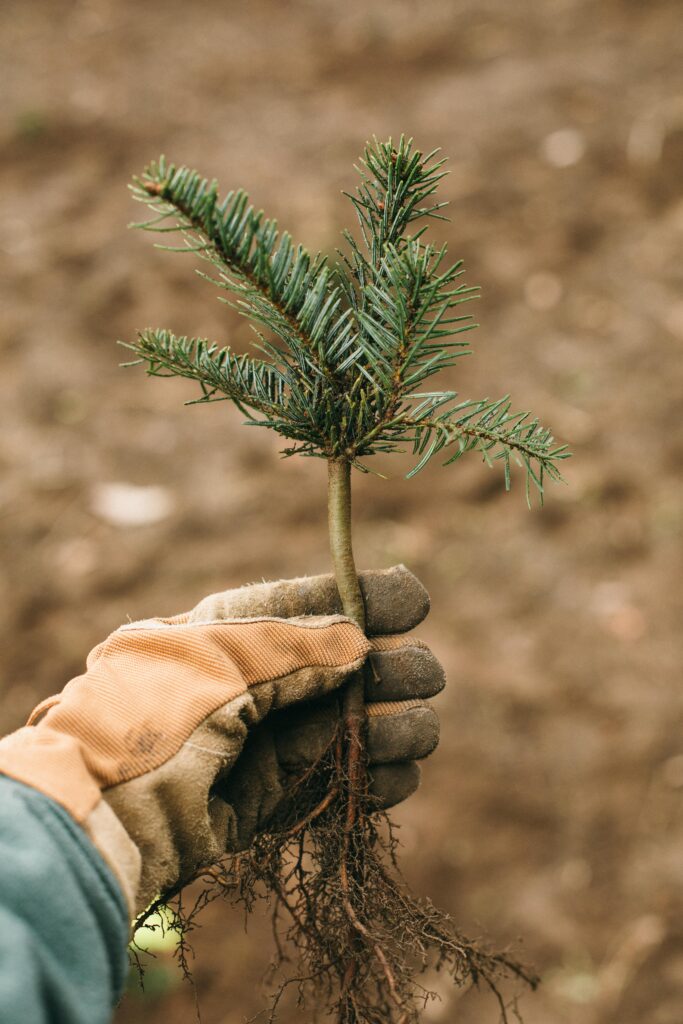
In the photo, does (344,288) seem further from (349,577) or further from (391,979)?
(391,979)

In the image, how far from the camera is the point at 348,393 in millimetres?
1178

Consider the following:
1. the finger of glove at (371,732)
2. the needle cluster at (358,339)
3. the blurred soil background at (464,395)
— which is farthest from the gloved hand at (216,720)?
the blurred soil background at (464,395)

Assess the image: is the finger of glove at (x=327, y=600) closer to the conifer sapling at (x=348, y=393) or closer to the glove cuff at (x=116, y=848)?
the conifer sapling at (x=348, y=393)

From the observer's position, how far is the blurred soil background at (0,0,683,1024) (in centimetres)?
267

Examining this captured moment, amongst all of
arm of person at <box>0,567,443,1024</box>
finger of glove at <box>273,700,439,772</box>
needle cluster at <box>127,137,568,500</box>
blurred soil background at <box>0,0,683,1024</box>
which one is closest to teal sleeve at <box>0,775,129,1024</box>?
arm of person at <box>0,567,443,1024</box>

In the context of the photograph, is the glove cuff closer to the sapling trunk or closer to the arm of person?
the arm of person

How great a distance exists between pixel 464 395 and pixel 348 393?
97.1 inches

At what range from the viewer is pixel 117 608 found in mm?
3104

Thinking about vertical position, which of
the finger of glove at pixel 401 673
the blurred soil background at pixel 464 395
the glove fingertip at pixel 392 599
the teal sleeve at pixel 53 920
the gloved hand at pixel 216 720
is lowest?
the teal sleeve at pixel 53 920

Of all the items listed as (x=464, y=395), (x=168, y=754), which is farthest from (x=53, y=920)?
(x=464, y=395)

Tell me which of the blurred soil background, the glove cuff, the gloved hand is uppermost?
the blurred soil background

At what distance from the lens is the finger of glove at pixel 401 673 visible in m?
1.48

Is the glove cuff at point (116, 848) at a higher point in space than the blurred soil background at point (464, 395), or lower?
lower

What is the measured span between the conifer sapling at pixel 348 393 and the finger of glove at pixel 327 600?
5 cm
